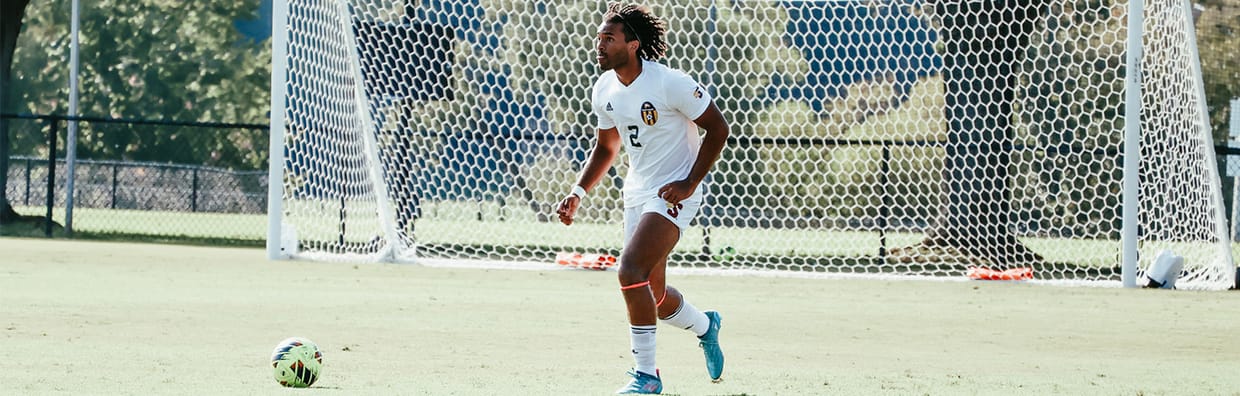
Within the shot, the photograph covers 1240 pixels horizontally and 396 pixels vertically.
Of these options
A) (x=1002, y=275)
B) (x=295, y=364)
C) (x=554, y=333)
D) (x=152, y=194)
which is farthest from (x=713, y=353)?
(x=152, y=194)

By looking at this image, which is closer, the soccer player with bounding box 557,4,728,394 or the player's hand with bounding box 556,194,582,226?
the soccer player with bounding box 557,4,728,394

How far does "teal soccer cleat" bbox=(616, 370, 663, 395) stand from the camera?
632 cm

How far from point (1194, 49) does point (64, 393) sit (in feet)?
36.7

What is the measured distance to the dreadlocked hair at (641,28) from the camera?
694cm

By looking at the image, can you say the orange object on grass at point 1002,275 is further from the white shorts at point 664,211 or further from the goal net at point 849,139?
the white shorts at point 664,211

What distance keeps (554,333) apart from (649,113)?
249cm

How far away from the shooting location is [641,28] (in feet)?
23.3

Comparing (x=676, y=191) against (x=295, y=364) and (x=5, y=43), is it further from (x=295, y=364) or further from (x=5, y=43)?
(x=5, y=43)

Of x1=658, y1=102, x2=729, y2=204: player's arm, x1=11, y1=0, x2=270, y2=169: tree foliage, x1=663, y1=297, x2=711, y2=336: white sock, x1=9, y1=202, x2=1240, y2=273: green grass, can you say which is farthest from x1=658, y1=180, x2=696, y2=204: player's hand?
x1=11, y1=0, x2=270, y2=169: tree foliage

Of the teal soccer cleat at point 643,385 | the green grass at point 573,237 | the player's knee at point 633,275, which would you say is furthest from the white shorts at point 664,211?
the green grass at point 573,237

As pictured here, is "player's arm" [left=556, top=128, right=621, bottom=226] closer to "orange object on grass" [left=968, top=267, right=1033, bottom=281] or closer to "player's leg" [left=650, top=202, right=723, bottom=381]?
"player's leg" [left=650, top=202, right=723, bottom=381]

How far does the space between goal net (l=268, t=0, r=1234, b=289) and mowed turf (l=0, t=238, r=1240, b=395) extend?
1707mm

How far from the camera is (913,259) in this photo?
17.3 metres

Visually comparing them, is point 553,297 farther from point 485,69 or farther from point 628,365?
point 485,69
